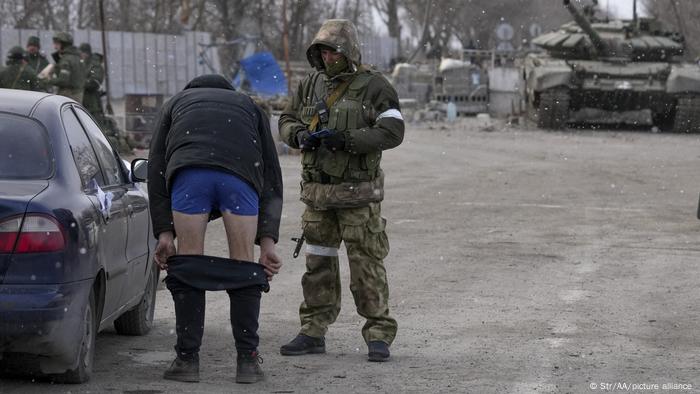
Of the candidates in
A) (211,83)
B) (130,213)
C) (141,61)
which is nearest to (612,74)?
(141,61)

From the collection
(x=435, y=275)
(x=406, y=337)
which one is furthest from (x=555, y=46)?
(x=406, y=337)

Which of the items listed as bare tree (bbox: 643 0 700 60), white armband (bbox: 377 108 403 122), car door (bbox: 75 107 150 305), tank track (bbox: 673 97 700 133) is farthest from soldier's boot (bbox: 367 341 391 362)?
bare tree (bbox: 643 0 700 60)

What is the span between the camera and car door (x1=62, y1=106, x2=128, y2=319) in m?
6.73

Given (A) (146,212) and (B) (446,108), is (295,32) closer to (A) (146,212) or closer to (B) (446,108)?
(B) (446,108)

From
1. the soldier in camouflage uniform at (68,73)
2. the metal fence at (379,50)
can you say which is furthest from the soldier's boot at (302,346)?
the metal fence at (379,50)

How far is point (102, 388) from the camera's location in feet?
21.5

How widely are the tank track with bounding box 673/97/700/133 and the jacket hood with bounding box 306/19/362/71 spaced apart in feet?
86.7

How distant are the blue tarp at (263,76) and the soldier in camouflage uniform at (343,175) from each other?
26989 mm

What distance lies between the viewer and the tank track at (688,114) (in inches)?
1300

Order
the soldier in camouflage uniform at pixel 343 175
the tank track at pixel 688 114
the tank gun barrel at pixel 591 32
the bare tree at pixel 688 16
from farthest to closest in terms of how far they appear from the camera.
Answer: the bare tree at pixel 688 16 < the tank gun barrel at pixel 591 32 < the tank track at pixel 688 114 < the soldier in camouflage uniform at pixel 343 175

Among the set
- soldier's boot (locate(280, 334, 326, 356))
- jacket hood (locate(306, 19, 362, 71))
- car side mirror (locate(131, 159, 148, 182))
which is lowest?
soldier's boot (locate(280, 334, 326, 356))

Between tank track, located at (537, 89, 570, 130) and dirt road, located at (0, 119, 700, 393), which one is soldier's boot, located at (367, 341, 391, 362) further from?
tank track, located at (537, 89, 570, 130)

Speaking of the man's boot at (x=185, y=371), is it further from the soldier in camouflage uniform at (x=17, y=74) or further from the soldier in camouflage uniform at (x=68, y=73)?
the soldier in camouflage uniform at (x=68, y=73)

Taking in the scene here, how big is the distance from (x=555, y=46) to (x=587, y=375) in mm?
29053
